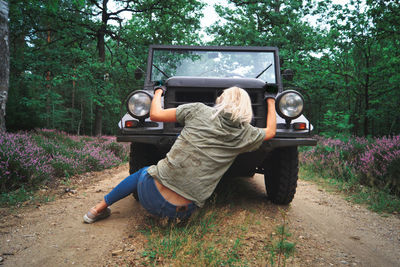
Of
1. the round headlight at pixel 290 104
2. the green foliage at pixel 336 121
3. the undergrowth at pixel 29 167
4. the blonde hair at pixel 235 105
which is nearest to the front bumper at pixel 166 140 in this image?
the round headlight at pixel 290 104

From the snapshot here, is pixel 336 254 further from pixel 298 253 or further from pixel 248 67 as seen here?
pixel 248 67

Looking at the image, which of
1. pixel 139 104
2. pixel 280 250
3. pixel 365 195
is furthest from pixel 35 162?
pixel 365 195

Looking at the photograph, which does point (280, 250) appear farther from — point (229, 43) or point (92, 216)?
point (229, 43)

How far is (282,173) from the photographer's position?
297 centimetres

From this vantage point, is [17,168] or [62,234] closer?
[62,234]

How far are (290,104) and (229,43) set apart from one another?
12.7 m

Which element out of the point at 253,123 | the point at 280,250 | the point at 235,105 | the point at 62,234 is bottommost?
the point at 62,234

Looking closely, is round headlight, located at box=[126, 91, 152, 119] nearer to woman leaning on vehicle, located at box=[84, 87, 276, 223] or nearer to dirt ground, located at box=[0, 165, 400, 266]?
woman leaning on vehicle, located at box=[84, 87, 276, 223]

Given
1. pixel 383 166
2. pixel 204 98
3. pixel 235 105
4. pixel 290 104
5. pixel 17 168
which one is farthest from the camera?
pixel 383 166

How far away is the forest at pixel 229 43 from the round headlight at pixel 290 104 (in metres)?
1.00

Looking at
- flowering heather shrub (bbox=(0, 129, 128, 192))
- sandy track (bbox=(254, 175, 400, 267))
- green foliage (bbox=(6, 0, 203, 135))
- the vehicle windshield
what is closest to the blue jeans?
sandy track (bbox=(254, 175, 400, 267))

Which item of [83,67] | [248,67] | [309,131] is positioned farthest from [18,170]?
[83,67]

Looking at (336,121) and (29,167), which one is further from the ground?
(336,121)

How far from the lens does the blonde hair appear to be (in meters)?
2.06
